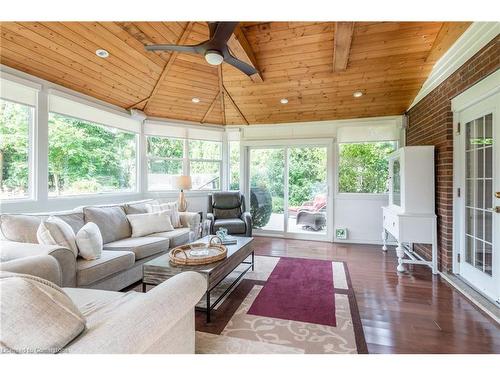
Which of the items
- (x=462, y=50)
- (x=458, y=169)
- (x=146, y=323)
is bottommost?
(x=146, y=323)

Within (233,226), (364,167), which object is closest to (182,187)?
(233,226)

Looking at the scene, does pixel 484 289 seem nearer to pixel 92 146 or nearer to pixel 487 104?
pixel 487 104

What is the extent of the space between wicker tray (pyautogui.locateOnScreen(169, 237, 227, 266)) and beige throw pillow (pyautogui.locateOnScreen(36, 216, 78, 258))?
0.89 metres

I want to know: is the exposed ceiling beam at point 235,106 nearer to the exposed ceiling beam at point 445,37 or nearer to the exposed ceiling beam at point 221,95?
the exposed ceiling beam at point 221,95

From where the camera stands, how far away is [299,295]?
2.56 meters

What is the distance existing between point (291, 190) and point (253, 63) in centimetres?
266

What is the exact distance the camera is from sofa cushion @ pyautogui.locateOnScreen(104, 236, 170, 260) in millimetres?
2768

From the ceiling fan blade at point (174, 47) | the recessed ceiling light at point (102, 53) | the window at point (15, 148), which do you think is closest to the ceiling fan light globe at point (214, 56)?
the ceiling fan blade at point (174, 47)

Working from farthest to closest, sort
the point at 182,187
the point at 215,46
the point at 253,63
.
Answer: the point at 182,187
the point at 253,63
the point at 215,46

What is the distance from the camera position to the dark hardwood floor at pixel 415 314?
1788mm

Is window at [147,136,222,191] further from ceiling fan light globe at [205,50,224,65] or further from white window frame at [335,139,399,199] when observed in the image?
ceiling fan light globe at [205,50,224,65]

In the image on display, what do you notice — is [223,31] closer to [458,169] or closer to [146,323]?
[146,323]
